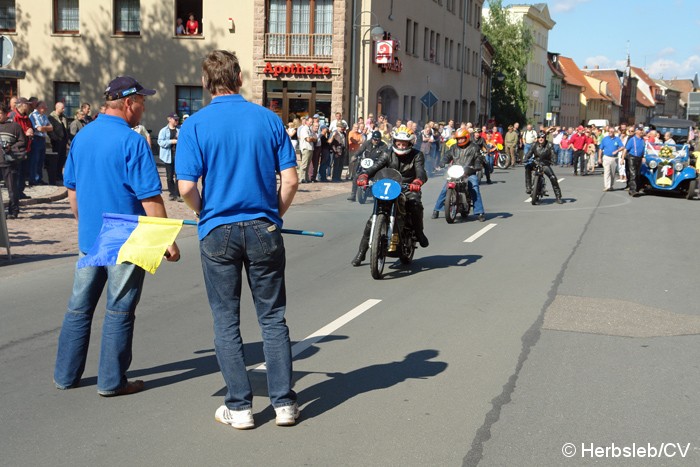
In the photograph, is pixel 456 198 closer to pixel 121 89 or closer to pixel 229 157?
pixel 121 89

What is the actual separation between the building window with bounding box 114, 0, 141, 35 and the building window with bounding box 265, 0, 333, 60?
5.43 m

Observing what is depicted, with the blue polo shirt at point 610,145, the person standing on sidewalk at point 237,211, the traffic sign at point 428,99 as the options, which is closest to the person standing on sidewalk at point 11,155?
the person standing on sidewalk at point 237,211

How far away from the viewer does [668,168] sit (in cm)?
2403

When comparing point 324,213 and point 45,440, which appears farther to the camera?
point 324,213

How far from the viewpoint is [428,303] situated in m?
8.44

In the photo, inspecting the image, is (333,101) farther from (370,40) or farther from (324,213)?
(324,213)

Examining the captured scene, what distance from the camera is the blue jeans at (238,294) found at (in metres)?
4.53

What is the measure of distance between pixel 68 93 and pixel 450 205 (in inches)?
1014

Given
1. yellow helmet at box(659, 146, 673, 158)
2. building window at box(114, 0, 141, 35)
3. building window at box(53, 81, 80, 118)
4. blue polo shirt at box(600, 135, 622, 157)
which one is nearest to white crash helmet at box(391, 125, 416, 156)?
yellow helmet at box(659, 146, 673, 158)

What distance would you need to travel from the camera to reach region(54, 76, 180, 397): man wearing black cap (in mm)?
5027

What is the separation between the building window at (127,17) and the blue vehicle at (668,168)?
2161 cm

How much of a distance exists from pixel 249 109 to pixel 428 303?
14.1 ft

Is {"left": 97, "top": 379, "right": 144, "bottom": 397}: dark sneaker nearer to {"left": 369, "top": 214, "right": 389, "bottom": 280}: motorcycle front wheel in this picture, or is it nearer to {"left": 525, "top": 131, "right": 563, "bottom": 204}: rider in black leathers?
{"left": 369, "top": 214, "right": 389, "bottom": 280}: motorcycle front wheel

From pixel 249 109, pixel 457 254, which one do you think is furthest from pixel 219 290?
pixel 457 254
